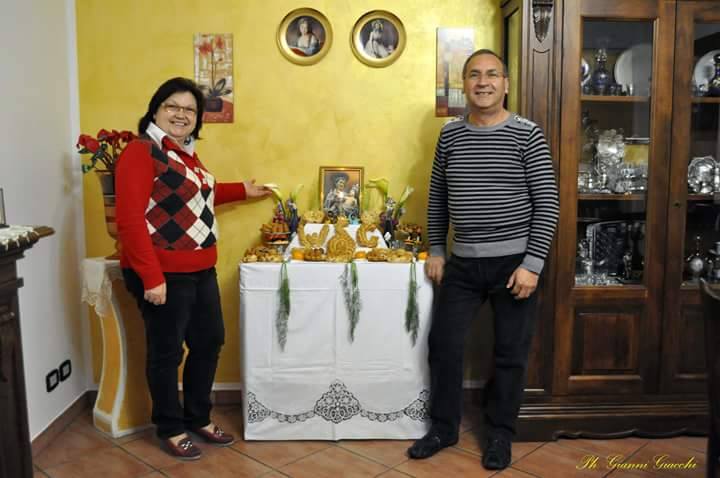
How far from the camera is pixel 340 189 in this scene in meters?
2.71

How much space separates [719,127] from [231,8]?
2108 millimetres

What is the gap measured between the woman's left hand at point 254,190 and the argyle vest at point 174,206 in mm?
445

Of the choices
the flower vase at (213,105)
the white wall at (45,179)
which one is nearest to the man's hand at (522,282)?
the flower vase at (213,105)

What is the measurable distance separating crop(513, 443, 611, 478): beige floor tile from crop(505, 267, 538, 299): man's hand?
63 centimetres

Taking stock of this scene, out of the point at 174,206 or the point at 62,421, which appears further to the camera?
the point at 62,421

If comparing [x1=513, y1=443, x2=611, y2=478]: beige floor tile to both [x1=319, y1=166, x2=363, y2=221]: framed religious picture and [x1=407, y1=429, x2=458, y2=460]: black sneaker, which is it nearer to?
[x1=407, y1=429, x2=458, y2=460]: black sneaker

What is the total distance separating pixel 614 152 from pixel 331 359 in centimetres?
142

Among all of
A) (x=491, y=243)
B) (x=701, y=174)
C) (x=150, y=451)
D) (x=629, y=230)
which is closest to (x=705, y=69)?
(x=701, y=174)

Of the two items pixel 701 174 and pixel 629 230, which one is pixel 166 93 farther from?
pixel 701 174

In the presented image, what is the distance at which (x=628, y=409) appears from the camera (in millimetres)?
2465

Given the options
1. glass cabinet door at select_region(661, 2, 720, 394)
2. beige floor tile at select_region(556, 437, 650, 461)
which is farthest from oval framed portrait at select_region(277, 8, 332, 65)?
beige floor tile at select_region(556, 437, 650, 461)

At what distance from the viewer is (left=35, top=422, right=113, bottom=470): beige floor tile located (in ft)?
7.57

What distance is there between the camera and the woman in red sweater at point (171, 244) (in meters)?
2.04

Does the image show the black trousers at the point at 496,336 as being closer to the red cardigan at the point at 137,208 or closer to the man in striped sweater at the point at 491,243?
the man in striped sweater at the point at 491,243
